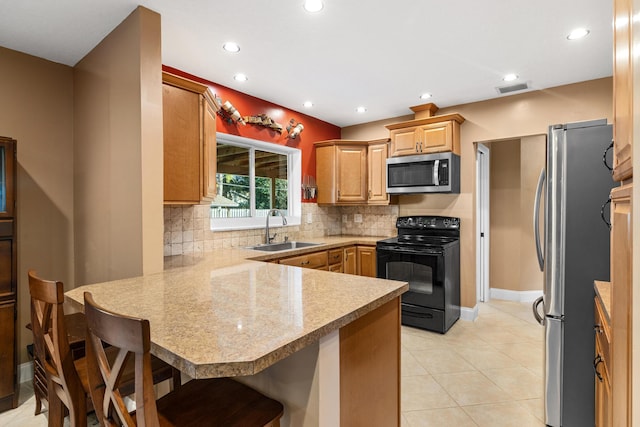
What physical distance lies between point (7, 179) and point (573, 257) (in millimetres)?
3466

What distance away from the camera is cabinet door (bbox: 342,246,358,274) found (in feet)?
12.8

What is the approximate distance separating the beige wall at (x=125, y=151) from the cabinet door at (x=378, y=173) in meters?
2.91

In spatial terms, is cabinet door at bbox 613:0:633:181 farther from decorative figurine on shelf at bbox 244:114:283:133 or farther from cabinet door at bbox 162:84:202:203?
decorative figurine on shelf at bbox 244:114:283:133

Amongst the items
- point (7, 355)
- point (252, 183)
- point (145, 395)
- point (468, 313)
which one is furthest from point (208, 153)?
point (468, 313)

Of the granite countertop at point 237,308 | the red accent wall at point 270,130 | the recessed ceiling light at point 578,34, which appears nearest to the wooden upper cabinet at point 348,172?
the red accent wall at point 270,130

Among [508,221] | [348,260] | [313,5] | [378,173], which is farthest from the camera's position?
[508,221]

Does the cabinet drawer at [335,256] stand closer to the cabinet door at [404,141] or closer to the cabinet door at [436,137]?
the cabinet door at [404,141]

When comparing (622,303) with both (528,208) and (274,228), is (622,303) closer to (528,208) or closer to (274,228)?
(274,228)

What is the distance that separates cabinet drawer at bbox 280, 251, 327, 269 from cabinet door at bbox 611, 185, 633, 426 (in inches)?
93.8

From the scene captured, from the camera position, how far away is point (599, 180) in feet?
5.34

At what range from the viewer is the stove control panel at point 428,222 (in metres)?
3.90

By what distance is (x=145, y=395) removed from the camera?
76cm

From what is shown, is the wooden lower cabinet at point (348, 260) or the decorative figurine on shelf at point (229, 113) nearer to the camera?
the decorative figurine on shelf at point (229, 113)

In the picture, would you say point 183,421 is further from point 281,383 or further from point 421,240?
point 421,240
